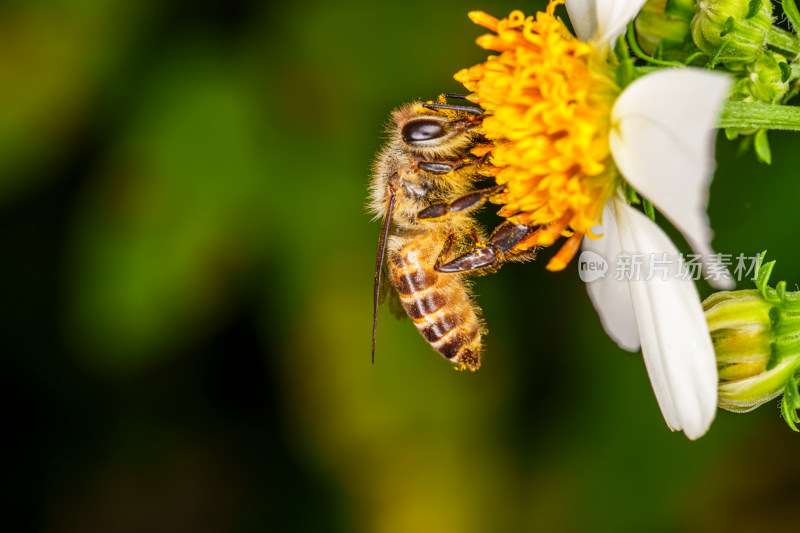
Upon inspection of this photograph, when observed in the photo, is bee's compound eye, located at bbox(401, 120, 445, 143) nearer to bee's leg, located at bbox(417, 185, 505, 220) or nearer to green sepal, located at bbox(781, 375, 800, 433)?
bee's leg, located at bbox(417, 185, 505, 220)

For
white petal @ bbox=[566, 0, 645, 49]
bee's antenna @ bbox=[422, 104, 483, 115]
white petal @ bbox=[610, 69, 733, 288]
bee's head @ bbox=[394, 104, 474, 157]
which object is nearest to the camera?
white petal @ bbox=[610, 69, 733, 288]

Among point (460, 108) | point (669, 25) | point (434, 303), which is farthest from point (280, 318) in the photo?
point (669, 25)

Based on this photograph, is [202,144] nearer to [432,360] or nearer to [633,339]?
[432,360]

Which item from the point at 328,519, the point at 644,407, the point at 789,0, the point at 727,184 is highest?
the point at 789,0

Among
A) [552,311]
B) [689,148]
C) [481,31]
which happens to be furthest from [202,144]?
[689,148]

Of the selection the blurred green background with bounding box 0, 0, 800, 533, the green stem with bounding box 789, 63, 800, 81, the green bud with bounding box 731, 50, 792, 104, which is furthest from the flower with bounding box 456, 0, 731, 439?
the blurred green background with bounding box 0, 0, 800, 533

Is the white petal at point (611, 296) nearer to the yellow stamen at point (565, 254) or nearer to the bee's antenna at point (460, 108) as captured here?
the yellow stamen at point (565, 254)

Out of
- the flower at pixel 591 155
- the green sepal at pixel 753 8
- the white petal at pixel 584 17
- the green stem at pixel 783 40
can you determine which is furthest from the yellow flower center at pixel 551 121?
the green stem at pixel 783 40
